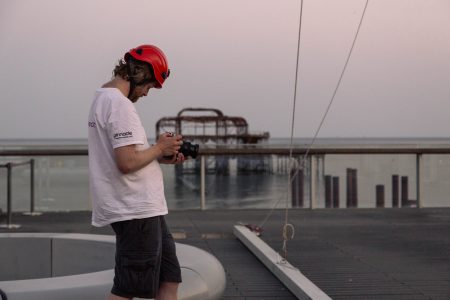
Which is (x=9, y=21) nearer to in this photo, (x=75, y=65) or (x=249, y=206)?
(x=75, y=65)

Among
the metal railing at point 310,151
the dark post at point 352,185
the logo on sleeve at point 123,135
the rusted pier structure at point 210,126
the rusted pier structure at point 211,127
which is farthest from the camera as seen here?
the rusted pier structure at point 211,127

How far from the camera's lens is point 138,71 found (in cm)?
296

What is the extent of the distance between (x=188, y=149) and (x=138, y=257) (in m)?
0.43

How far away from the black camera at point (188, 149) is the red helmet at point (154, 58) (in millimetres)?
242

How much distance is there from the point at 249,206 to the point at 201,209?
780 millimetres

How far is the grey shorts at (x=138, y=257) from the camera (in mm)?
2939

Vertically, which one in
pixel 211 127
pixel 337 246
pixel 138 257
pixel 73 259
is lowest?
pixel 337 246

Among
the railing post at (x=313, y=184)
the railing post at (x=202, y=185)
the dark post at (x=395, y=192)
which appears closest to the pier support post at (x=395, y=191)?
the dark post at (x=395, y=192)

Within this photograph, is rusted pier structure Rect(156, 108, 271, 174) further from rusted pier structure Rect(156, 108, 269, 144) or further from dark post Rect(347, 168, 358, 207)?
dark post Rect(347, 168, 358, 207)

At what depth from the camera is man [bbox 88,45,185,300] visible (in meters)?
2.85

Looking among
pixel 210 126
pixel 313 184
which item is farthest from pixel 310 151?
pixel 210 126

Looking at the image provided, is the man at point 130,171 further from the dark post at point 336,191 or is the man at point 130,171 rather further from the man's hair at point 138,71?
the dark post at point 336,191

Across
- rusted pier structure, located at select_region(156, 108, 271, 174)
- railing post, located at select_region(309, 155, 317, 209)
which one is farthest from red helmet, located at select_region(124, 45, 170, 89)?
rusted pier structure, located at select_region(156, 108, 271, 174)

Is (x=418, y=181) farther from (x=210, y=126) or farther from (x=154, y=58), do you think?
(x=210, y=126)
